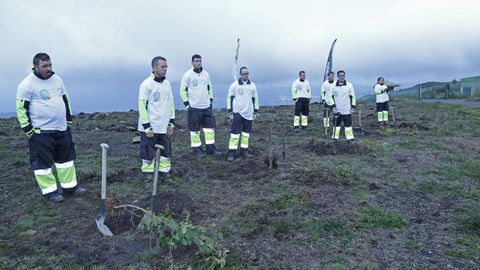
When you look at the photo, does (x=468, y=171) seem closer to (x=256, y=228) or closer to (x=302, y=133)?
(x=256, y=228)

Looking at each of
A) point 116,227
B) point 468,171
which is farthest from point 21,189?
point 468,171

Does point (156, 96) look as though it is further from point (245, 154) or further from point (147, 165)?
point (245, 154)

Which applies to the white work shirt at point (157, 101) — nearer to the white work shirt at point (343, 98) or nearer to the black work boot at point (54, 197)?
the black work boot at point (54, 197)

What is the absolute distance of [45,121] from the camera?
18.4 feet

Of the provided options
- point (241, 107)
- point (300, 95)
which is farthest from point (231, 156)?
point (300, 95)

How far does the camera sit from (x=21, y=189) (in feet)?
21.3

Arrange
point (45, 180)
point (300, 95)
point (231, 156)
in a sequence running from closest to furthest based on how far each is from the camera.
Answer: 1. point (45, 180)
2. point (231, 156)
3. point (300, 95)

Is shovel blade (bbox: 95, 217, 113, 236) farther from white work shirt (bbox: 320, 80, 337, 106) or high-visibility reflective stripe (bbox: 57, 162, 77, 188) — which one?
white work shirt (bbox: 320, 80, 337, 106)

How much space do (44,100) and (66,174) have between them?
1252 millimetres

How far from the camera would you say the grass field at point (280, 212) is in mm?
3971

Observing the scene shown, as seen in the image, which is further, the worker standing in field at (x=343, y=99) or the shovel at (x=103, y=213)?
the worker standing in field at (x=343, y=99)

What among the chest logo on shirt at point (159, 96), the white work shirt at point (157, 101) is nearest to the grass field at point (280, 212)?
the white work shirt at point (157, 101)

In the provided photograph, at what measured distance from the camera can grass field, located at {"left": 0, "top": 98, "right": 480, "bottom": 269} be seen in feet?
13.0

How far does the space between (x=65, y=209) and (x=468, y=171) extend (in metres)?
7.42
